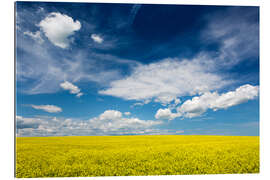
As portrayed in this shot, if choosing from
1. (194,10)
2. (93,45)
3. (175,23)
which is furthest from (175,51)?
(93,45)

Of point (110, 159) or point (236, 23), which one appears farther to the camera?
point (236, 23)

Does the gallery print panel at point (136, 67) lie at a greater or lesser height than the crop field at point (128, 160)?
greater

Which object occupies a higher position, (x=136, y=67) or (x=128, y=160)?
(x=136, y=67)

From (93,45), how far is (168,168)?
4.44m

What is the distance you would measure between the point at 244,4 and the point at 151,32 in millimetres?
3320

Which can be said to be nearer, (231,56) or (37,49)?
(37,49)

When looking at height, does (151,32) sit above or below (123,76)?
above


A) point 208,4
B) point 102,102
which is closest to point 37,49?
point 102,102

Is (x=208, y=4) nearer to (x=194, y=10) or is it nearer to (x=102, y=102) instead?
(x=194, y=10)

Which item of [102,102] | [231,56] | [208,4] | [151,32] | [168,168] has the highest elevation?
[208,4]

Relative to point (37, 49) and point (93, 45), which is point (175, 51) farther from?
point (37, 49)

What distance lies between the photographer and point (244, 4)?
659cm

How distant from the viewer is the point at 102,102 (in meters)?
6.34

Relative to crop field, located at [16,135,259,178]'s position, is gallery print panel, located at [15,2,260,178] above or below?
above
